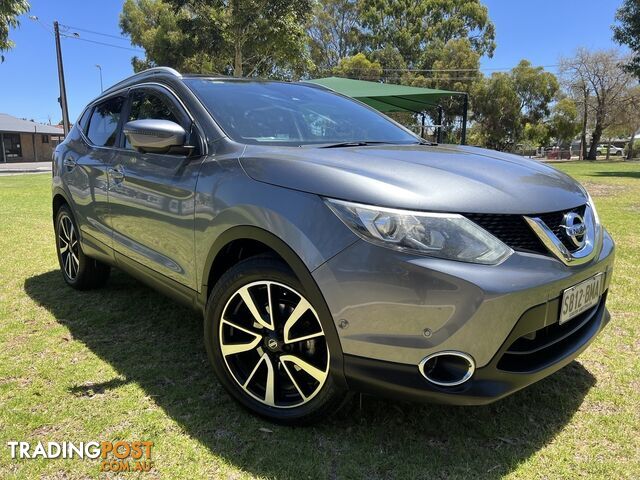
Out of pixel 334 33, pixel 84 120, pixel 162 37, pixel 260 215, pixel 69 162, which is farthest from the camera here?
pixel 334 33

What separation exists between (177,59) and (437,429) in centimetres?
2435

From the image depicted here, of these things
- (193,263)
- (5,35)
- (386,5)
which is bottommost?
(193,263)

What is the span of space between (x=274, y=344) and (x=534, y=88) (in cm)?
4289

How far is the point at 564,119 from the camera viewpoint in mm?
43375

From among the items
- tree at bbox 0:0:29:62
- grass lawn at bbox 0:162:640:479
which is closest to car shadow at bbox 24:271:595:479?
grass lawn at bbox 0:162:640:479

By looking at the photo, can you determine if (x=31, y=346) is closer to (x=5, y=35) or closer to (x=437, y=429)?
(x=437, y=429)

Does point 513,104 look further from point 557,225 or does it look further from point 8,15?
point 557,225

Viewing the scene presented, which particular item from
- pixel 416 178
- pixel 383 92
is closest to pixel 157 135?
pixel 416 178

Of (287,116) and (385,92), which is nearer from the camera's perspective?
(287,116)

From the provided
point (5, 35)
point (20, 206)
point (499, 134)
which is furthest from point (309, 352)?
point (499, 134)

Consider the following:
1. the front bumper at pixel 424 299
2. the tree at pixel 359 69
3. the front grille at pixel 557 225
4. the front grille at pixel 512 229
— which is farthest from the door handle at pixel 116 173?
the tree at pixel 359 69

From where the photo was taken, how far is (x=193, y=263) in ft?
8.22

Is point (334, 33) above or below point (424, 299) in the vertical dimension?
above

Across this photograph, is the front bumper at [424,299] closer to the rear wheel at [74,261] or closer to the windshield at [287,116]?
the windshield at [287,116]
